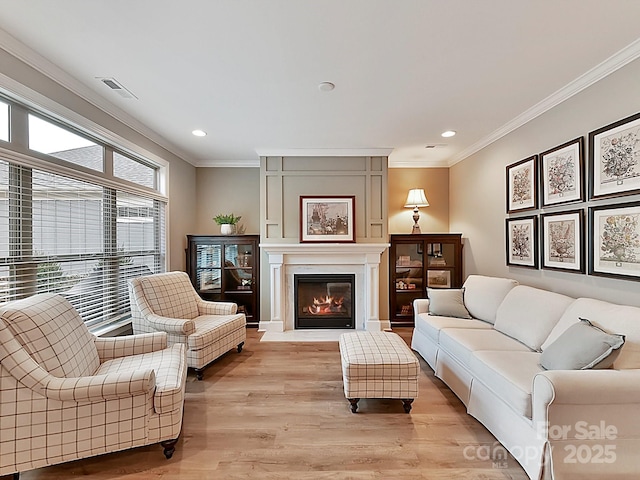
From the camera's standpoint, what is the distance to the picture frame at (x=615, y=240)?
2.12 meters

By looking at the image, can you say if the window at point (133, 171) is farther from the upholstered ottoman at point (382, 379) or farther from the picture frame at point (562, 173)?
the picture frame at point (562, 173)

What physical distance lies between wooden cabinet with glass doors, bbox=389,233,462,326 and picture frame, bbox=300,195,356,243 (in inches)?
31.4

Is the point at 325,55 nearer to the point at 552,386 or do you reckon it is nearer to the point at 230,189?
the point at 552,386

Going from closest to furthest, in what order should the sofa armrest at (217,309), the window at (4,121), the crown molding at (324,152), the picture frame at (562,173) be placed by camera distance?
1. the window at (4,121)
2. the picture frame at (562,173)
3. the sofa armrest at (217,309)
4. the crown molding at (324,152)

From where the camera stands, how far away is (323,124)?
3473mm

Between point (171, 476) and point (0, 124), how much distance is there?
2.47m

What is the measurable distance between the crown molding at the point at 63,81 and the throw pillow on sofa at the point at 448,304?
3740 millimetres

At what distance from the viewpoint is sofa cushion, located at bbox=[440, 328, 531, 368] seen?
2.44 metres

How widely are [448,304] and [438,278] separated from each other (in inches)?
55.7

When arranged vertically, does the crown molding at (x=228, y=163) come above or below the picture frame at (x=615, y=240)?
above

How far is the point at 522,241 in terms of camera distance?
10.9 ft

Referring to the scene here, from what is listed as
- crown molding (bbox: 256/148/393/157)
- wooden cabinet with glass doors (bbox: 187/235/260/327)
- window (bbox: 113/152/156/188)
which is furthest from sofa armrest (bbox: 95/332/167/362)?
crown molding (bbox: 256/148/393/157)

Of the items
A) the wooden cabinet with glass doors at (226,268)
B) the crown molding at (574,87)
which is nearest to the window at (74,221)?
the wooden cabinet with glass doors at (226,268)

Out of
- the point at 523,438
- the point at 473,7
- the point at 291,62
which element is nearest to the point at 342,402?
the point at 523,438
